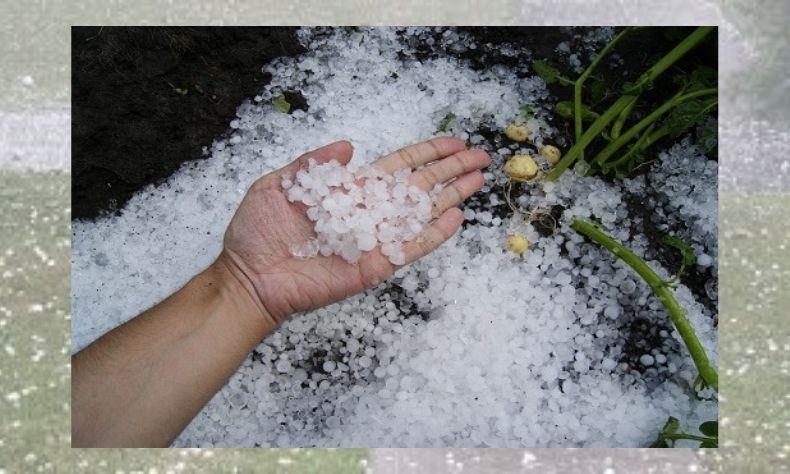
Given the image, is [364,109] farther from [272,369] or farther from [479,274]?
[272,369]

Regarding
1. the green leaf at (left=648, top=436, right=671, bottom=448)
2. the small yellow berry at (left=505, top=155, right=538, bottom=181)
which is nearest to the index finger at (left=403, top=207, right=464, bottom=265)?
the small yellow berry at (left=505, top=155, right=538, bottom=181)

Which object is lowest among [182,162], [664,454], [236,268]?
[664,454]

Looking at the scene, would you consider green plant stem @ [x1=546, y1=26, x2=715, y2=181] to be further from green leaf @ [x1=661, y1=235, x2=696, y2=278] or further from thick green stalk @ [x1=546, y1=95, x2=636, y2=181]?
green leaf @ [x1=661, y1=235, x2=696, y2=278]

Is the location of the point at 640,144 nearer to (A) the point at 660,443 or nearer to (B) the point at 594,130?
(B) the point at 594,130

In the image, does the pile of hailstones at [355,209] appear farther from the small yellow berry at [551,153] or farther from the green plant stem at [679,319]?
the green plant stem at [679,319]

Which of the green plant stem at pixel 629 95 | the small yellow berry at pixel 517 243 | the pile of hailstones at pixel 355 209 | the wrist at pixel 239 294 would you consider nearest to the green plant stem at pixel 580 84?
the green plant stem at pixel 629 95

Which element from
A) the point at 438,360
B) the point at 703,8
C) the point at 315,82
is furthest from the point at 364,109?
the point at 703,8

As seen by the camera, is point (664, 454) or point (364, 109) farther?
point (364, 109)

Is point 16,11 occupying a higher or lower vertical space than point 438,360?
higher
